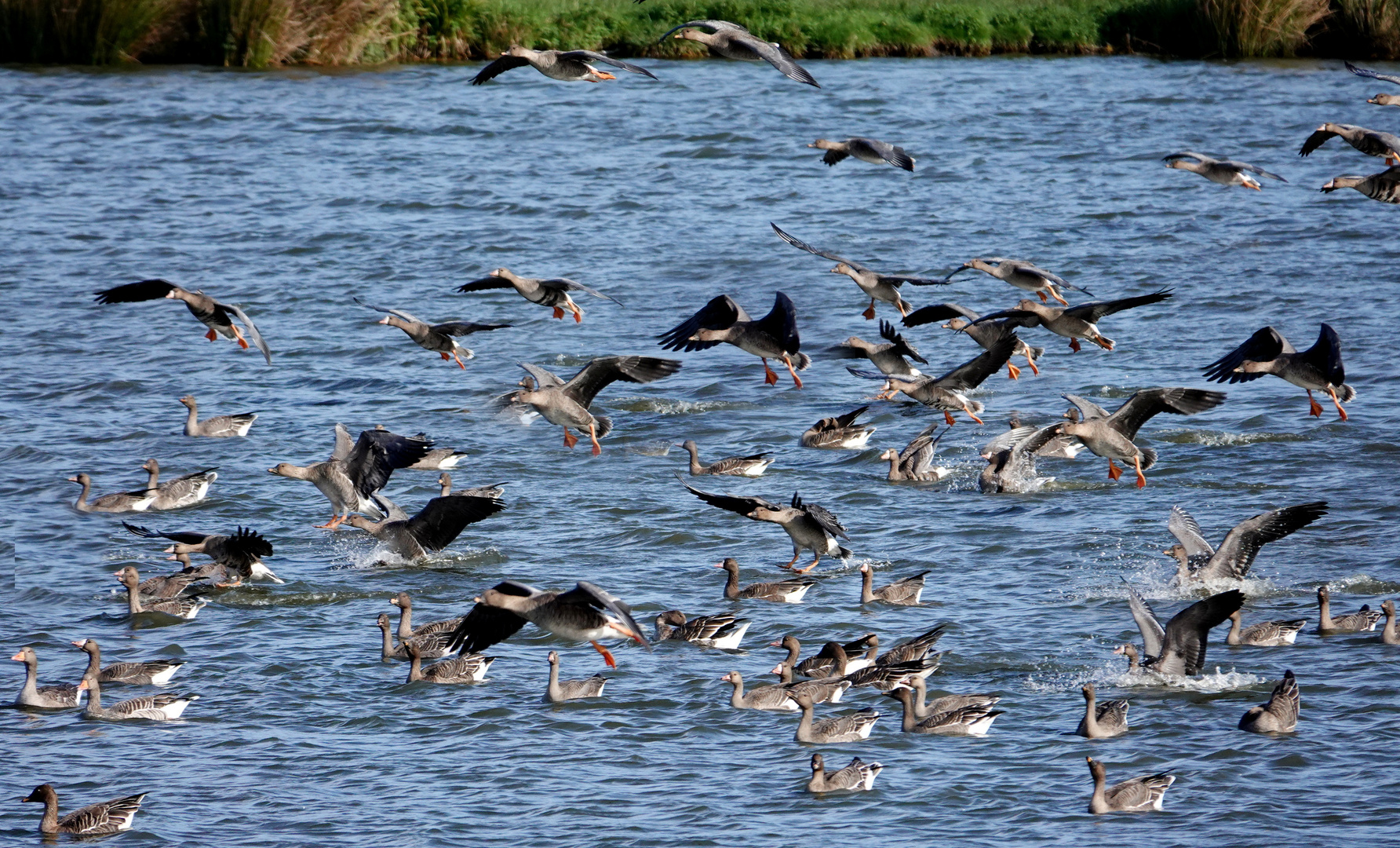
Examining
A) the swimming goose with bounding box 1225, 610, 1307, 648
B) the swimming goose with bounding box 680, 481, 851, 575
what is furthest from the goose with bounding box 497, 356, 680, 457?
the swimming goose with bounding box 1225, 610, 1307, 648

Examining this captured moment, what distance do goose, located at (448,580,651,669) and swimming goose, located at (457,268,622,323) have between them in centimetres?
527

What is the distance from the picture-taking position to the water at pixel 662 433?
1124 cm

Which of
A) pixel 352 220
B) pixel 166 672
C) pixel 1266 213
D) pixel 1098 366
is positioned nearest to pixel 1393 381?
pixel 1098 366

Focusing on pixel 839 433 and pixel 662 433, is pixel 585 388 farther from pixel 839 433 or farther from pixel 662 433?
pixel 839 433

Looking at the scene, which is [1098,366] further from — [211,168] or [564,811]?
[211,168]

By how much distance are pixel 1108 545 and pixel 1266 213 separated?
17.1 meters

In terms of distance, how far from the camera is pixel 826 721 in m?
12.1

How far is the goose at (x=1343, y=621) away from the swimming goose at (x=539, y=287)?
7.19m

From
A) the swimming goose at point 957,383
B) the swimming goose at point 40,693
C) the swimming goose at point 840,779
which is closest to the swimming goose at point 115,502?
the swimming goose at point 40,693

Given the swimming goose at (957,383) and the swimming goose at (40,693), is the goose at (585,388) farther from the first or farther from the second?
the swimming goose at (40,693)

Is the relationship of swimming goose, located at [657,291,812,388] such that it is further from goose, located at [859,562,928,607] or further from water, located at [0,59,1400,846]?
goose, located at [859,562,928,607]

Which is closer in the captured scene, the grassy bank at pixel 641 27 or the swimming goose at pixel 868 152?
the swimming goose at pixel 868 152

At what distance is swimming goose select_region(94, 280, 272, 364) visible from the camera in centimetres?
1678

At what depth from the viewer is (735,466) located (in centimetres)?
1772
